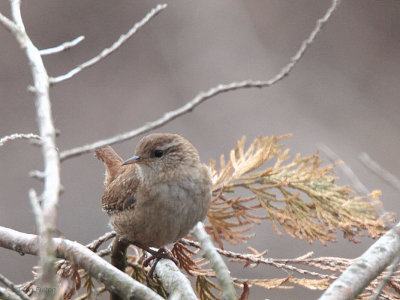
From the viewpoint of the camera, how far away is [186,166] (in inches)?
104

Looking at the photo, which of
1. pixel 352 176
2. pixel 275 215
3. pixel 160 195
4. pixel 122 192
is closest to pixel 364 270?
pixel 352 176

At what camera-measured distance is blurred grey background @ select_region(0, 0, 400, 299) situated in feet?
23.9

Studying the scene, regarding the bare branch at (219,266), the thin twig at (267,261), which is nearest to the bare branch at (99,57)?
the bare branch at (219,266)

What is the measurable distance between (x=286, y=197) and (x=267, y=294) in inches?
153

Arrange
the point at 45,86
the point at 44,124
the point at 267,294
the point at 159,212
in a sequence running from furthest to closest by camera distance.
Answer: the point at 267,294
the point at 159,212
the point at 45,86
the point at 44,124

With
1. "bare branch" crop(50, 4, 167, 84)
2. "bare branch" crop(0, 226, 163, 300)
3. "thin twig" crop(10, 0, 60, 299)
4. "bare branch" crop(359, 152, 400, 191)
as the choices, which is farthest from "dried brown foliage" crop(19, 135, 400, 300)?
"thin twig" crop(10, 0, 60, 299)

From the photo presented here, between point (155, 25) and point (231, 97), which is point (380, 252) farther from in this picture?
point (155, 25)

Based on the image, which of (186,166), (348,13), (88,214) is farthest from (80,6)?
(186,166)

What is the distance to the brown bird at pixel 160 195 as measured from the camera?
2.42 m

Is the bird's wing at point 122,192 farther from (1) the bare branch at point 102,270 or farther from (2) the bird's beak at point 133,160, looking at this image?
(1) the bare branch at point 102,270

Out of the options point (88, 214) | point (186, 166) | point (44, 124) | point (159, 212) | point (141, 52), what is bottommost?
point (88, 214)

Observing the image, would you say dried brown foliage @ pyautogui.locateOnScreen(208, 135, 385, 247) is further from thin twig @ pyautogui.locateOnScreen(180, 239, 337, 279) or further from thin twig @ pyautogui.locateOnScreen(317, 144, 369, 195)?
thin twig @ pyautogui.locateOnScreen(317, 144, 369, 195)

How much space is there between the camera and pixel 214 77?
770cm

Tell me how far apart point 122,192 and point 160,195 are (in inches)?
11.8
